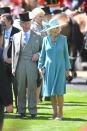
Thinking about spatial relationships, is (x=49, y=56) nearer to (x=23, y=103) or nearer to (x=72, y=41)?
(x=23, y=103)

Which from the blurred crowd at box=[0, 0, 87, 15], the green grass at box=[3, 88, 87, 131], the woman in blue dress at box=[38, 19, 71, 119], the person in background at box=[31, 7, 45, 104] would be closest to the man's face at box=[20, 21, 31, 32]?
the woman in blue dress at box=[38, 19, 71, 119]

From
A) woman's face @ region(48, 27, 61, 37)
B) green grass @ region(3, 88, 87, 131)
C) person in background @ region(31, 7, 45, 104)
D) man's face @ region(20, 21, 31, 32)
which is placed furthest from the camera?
person in background @ region(31, 7, 45, 104)

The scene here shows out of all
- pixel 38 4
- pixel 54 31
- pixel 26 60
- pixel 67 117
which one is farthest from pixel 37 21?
pixel 38 4

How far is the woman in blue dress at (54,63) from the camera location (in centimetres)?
1073

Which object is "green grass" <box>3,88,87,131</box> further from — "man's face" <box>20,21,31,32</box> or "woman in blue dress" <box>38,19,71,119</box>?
"man's face" <box>20,21,31,32</box>

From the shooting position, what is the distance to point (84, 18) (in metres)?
18.7

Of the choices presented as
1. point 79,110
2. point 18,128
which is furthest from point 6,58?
point 18,128

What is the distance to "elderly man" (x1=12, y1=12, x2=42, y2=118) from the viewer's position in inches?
441

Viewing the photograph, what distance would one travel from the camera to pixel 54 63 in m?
10.9

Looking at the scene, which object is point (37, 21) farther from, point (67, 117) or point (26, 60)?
point (67, 117)

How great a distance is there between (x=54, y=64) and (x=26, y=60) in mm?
631

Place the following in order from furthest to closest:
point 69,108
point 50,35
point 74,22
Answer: point 74,22, point 69,108, point 50,35

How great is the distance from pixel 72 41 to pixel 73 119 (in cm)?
743

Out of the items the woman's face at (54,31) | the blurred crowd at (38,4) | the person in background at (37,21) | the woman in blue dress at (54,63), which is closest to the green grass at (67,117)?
the woman in blue dress at (54,63)
